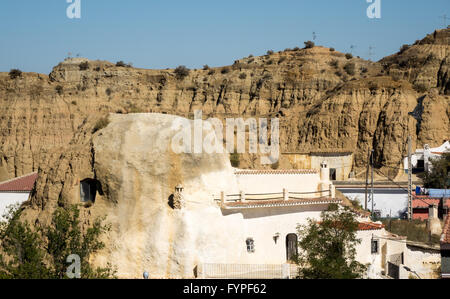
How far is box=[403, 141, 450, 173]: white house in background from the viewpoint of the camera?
57.2 metres

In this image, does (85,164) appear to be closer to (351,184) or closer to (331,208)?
(331,208)

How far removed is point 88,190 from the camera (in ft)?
100

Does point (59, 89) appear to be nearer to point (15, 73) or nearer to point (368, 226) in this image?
point (15, 73)

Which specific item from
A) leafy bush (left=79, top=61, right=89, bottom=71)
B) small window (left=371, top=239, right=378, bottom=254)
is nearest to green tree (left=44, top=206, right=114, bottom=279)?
small window (left=371, top=239, right=378, bottom=254)

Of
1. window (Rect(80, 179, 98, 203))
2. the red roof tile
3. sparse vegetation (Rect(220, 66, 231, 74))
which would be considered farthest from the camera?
sparse vegetation (Rect(220, 66, 231, 74))

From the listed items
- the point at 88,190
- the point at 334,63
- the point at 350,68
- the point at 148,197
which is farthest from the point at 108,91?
the point at 148,197

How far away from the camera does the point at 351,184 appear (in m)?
52.5

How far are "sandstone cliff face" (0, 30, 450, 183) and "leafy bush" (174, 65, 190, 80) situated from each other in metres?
0.44

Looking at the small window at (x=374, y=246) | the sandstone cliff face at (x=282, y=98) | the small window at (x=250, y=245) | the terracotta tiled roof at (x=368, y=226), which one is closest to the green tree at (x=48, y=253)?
the small window at (x=250, y=245)

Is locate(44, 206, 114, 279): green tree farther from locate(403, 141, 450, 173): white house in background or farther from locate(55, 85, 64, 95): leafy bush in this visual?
locate(55, 85, 64, 95): leafy bush

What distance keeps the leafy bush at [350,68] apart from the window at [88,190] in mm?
53702

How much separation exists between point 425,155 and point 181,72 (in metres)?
38.8
